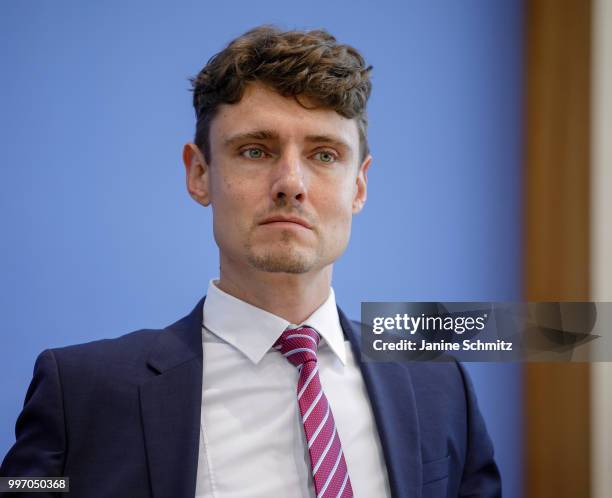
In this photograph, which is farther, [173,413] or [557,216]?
[557,216]

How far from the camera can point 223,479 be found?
4.18 ft

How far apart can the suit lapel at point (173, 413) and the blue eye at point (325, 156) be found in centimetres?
43

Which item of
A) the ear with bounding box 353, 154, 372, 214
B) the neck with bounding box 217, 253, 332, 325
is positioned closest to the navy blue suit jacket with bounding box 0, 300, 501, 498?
the neck with bounding box 217, 253, 332, 325

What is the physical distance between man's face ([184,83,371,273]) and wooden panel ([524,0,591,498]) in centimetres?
63

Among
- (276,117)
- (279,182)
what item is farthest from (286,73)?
(279,182)

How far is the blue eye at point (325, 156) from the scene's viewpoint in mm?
1422

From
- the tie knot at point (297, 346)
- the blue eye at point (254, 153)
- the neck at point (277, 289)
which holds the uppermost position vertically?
the blue eye at point (254, 153)

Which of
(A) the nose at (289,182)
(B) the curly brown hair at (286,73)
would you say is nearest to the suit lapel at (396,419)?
(A) the nose at (289,182)

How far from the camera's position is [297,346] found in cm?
140

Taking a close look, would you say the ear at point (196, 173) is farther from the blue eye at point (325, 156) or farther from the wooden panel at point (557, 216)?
the wooden panel at point (557, 216)

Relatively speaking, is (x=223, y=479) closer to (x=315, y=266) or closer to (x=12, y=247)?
(x=315, y=266)

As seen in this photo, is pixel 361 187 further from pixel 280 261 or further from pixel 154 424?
pixel 154 424

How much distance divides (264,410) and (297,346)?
140 mm

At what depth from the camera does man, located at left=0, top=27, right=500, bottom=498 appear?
1.27 m
